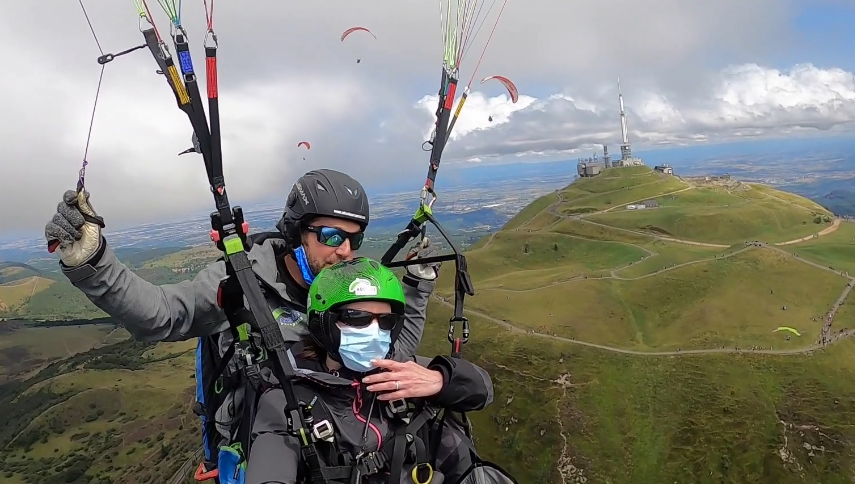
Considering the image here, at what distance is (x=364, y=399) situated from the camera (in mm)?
4223

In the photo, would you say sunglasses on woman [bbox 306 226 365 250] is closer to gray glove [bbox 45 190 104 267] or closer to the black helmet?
the black helmet

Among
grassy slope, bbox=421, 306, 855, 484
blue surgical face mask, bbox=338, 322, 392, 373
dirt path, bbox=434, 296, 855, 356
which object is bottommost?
grassy slope, bbox=421, 306, 855, 484

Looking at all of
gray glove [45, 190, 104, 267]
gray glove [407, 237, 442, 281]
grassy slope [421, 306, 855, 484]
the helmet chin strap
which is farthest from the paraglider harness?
grassy slope [421, 306, 855, 484]

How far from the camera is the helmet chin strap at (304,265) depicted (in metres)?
5.37

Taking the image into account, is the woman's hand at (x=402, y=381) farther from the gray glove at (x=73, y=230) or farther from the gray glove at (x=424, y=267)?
the gray glove at (x=73, y=230)

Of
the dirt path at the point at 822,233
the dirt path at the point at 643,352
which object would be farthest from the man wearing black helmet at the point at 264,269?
the dirt path at the point at 822,233

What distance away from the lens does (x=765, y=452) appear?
4409cm

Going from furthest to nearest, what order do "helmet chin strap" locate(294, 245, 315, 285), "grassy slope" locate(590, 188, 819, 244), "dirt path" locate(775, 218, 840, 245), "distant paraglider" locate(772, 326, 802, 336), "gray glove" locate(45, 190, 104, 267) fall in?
"grassy slope" locate(590, 188, 819, 244)
"dirt path" locate(775, 218, 840, 245)
"distant paraglider" locate(772, 326, 802, 336)
"helmet chin strap" locate(294, 245, 315, 285)
"gray glove" locate(45, 190, 104, 267)

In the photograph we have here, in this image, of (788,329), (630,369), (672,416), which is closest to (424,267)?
(672,416)

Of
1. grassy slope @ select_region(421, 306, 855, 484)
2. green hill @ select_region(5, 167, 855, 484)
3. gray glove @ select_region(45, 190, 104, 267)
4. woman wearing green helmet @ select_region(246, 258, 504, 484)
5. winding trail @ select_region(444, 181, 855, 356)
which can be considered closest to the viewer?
gray glove @ select_region(45, 190, 104, 267)

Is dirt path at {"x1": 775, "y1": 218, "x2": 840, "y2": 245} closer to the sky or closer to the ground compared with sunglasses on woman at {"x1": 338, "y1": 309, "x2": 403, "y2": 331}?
closer to the ground

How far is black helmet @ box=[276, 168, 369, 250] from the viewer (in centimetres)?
541

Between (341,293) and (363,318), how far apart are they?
275mm

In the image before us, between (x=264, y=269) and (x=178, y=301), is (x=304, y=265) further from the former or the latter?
(x=178, y=301)
